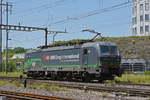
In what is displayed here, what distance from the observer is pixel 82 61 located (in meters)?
26.0

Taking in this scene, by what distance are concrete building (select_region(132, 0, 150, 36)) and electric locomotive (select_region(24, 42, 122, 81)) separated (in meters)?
54.0

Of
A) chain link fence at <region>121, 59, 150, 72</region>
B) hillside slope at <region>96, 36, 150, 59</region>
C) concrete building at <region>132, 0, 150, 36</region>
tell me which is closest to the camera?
chain link fence at <region>121, 59, 150, 72</region>

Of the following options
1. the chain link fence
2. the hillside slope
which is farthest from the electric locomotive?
the hillside slope

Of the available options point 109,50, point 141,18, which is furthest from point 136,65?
point 141,18

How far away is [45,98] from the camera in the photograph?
1390 centimetres

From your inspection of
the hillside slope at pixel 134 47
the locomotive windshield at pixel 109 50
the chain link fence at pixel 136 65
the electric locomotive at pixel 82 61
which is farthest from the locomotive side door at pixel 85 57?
the hillside slope at pixel 134 47

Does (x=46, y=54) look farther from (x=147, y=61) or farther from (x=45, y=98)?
(x=147, y=61)

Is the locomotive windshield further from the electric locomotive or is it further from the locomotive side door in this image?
the locomotive side door

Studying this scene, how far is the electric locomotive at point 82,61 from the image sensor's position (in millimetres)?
24406

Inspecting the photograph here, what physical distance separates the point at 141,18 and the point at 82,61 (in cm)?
6198

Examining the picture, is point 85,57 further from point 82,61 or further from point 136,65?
point 136,65

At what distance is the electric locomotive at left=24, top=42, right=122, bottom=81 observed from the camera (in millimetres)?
24406

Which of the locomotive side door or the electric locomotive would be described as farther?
the locomotive side door

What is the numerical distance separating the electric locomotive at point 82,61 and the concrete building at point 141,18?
54.0 m
